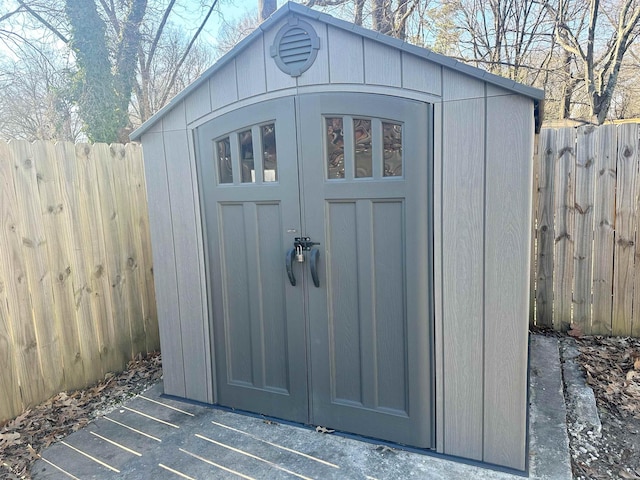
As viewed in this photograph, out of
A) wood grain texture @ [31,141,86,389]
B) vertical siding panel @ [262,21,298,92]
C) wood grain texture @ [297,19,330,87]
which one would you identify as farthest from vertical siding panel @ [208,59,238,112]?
wood grain texture @ [31,141,86,389]

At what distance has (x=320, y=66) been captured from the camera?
91.2 inches

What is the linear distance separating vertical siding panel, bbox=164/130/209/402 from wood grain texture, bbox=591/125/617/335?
3230 millimetres

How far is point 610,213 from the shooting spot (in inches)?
Result: 146

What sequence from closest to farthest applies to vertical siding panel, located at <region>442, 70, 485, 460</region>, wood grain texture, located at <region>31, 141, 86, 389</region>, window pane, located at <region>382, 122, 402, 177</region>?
vertical siding panel, located at <region>442, 70, 485, 460</region> → window pane, located at <region>382, 122, 402, 177</region> → wood grain texture, located at <region>31, 141, 86, 389</region>

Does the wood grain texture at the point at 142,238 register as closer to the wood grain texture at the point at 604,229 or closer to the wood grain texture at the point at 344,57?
the wood grain texture at the point at 344,57

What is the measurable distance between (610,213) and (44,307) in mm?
4335

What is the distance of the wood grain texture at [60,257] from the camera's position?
2951 mm

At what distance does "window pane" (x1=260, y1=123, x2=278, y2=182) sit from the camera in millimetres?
2500

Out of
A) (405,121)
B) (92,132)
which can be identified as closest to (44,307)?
(405,121)

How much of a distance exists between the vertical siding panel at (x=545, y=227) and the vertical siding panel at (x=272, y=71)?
2.52 meters

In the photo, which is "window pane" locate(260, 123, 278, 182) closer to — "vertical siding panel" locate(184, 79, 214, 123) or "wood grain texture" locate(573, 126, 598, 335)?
"vertical siding panel" locate(184, 79, 214, 123)

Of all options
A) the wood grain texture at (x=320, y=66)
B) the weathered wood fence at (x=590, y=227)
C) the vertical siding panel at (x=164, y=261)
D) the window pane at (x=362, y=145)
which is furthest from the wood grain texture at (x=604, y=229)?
the vertical siding panel at (x=164, y=261)

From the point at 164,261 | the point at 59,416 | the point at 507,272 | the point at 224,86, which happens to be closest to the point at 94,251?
the point at 164,261

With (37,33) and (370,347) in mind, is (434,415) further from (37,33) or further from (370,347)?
(37,33)
